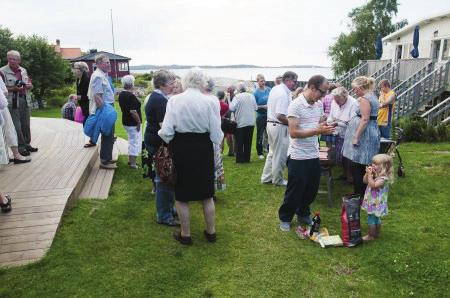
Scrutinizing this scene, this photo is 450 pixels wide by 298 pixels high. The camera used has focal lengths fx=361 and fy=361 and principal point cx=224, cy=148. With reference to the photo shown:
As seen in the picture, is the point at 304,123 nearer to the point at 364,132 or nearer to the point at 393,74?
the point at 364,132

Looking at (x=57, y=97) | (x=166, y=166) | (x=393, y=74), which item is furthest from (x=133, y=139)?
(x=57, y=97)

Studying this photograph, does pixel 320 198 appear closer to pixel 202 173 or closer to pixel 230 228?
pixel 230 228

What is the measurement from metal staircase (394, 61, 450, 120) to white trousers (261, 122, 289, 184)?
812 cm

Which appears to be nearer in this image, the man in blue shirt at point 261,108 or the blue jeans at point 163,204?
the blue jeans at point 163,204

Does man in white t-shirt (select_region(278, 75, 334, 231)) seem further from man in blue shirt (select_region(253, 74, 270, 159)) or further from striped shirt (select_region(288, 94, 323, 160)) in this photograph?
man in blue shirt (select_region(253, 74, 270, 159))

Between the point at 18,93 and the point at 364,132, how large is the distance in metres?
5.39

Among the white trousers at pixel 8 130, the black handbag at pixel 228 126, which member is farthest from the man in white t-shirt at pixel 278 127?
the white trousers at pixel 8 130

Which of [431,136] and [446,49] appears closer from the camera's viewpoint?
[431,136]

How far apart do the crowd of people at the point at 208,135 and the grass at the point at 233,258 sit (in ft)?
1.01

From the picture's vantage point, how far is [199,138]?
3582mm

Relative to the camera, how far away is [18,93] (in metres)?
5.93

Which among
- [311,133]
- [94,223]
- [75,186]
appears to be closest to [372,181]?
[311,133]

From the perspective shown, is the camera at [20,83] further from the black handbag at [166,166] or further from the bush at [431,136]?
the bush at [431,136]

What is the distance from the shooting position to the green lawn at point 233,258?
123 inches
